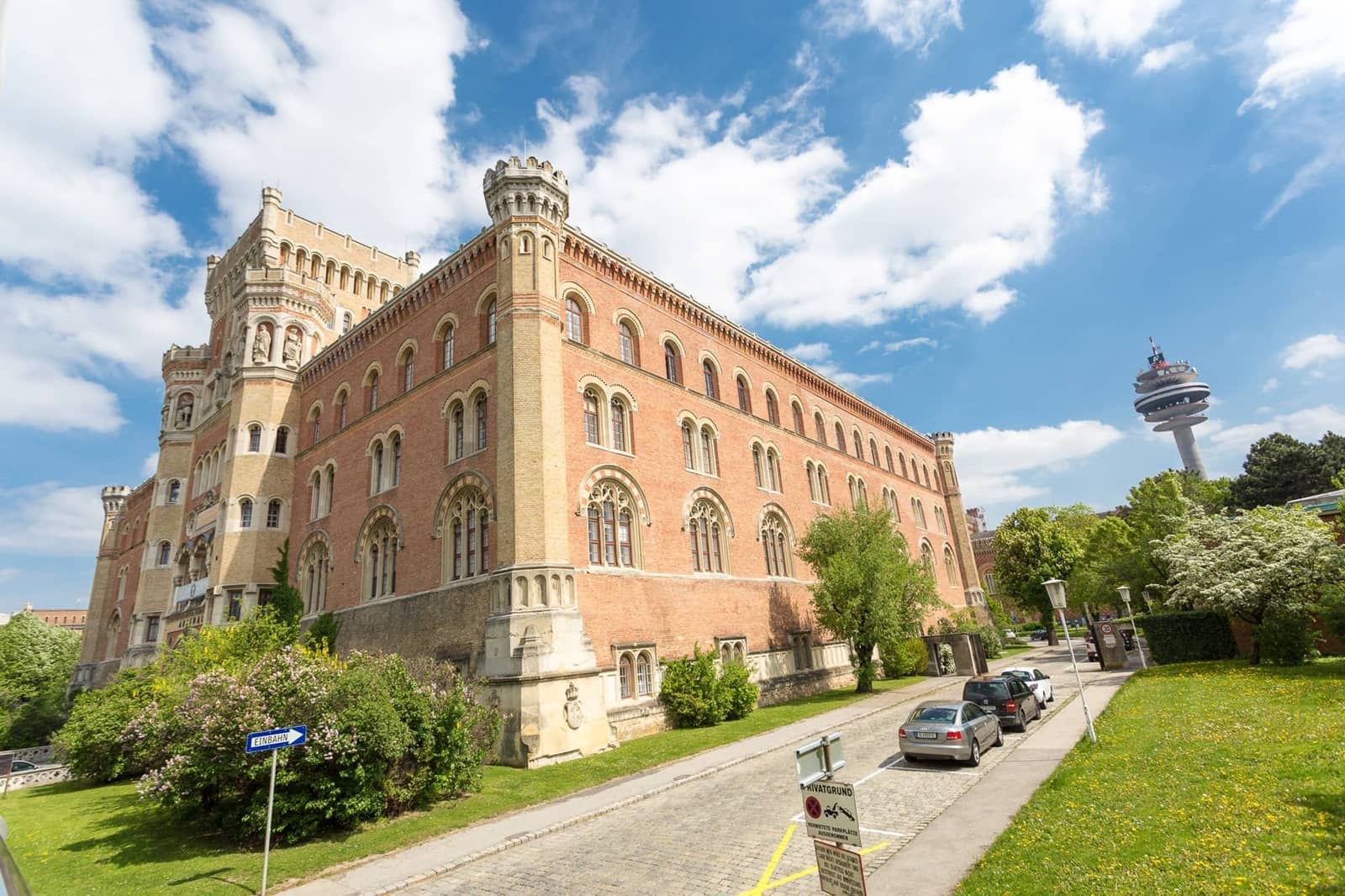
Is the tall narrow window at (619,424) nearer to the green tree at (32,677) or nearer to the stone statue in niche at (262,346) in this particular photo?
the stone statue in niche at (262,346)

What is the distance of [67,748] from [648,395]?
80.0 ft

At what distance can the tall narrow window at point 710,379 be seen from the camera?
102ft

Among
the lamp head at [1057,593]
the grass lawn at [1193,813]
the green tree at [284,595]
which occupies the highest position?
the green tree at [284,595]

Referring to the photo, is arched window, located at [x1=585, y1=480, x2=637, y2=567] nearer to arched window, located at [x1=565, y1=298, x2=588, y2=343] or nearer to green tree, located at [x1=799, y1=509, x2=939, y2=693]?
arched window, located at [x1=565, y1=298, x2=588, y2=343]

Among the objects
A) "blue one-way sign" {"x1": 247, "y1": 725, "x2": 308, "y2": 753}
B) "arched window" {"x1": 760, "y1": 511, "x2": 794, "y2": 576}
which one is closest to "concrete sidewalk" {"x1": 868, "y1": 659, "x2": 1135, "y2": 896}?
"blue one-way sign" {"x1": 247, "y1": 725, "x2": 308, "y2": 753}

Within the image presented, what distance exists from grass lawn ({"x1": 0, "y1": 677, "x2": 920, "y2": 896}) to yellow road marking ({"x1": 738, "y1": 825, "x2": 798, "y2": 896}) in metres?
6.02

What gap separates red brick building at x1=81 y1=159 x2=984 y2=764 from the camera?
20453 mm

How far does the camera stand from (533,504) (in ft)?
65.9

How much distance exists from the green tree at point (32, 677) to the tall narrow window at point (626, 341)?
4155cm

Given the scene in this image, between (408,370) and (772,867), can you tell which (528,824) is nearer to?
(772,867)

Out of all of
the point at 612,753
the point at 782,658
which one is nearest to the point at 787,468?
the point at 782,658

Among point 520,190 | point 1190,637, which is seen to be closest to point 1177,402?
point 1190,637

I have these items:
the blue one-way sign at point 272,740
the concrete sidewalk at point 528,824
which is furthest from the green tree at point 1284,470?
the blue one-way sign at point 272,740

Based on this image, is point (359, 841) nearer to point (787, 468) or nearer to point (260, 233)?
point (787, 468)
